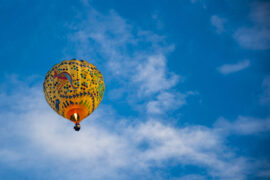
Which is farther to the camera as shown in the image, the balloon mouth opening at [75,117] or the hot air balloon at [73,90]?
the balloon mouth opening at [75,117]

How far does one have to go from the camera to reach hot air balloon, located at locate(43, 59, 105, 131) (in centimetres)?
2139

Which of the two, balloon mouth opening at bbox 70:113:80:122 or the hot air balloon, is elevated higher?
the hot air balloon

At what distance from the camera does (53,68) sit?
22297 mm

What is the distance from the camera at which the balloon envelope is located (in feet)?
70.2

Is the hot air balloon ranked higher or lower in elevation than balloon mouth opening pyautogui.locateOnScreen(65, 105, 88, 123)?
higher

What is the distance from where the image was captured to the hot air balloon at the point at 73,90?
21391mm

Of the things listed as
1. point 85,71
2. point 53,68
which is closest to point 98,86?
point 85,71

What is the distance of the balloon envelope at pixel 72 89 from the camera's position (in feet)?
70.2

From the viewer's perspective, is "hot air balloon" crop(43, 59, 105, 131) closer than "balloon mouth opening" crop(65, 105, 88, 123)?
Yes

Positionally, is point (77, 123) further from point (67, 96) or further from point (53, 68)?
point (53, 68)

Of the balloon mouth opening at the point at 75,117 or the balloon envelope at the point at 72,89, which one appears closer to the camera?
the balloon envelope at the point at 72,89

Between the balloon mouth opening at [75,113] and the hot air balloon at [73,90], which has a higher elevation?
the hot air balloon at [73,90]

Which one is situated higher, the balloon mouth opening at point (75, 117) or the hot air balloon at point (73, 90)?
the hot air balloon at point (73, 90)

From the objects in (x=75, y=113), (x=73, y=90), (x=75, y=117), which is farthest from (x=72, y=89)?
(x=75, y=117)
